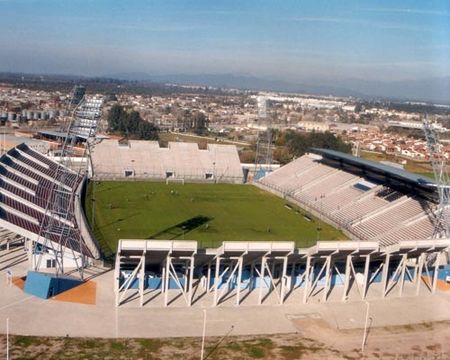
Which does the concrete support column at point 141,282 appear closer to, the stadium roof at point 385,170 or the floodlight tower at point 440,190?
the floodlight tower at point 440,190

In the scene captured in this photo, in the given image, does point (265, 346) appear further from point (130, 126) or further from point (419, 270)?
point (130, 126)

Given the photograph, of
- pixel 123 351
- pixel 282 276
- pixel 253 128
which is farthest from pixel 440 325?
pixel 253 128

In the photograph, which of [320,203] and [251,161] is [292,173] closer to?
[320,203]

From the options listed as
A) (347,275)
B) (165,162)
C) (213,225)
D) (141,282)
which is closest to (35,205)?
(141,282)

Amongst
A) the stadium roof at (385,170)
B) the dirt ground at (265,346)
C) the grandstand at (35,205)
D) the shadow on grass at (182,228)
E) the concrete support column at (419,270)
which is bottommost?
the dirt ground at (265,346)

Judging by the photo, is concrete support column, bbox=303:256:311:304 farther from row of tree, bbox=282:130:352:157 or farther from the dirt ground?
row of tree, bbox=282:130:352:157

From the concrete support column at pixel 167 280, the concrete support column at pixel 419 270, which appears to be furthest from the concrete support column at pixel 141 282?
the concrete support column at pixel 419 270

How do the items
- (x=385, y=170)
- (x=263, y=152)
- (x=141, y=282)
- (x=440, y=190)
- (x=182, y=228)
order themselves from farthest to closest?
(x=263, y=152) → (x=385, y=170) → (x=182, y=228) → (x=440, y=190) → (x=141, y=282)
